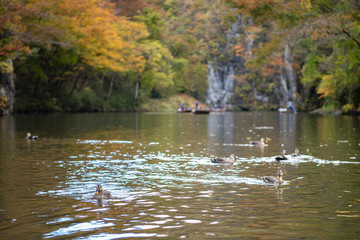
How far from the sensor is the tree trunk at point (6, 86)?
5576 cm

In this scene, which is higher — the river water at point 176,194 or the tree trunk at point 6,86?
the tree trunk at point 6,86

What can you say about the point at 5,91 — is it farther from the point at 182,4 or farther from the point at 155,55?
the point at 182,4

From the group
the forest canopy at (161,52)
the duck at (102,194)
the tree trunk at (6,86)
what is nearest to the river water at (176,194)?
the duck at (102,194)

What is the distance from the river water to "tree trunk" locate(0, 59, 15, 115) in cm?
3184

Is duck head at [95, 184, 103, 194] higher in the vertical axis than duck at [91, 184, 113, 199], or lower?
higher

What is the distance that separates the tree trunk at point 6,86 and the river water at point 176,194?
31.8m

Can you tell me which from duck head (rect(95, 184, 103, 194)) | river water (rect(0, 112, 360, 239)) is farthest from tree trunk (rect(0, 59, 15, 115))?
duck head (rect(95, 184, 103, 194))

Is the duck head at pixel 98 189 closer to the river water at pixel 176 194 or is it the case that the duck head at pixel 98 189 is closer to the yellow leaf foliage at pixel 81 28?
the river water at pixel 176 194

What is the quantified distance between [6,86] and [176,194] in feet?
157

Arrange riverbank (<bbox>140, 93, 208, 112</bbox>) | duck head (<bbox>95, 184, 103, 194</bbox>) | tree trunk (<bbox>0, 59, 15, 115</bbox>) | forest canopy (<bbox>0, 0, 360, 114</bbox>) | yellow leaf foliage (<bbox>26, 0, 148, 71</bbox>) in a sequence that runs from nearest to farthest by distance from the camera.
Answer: duck head (<bbox>95, 184, 103, 194</bbox>), forest canopy (<bbox>0, 0, 360, 114</bbox>), tree trunk (<bbox>0, 59, 15, 115</bbox>), yellow leaf foliage (<bbox>26, 0, 148, 71</bbox>), riverbank (<bbox>140, 93, 208, 112</bbox>)

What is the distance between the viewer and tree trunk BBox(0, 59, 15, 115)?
55756 mm

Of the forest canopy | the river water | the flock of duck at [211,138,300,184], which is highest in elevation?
the forest canopy

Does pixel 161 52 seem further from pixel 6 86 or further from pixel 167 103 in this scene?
pixel 6 86

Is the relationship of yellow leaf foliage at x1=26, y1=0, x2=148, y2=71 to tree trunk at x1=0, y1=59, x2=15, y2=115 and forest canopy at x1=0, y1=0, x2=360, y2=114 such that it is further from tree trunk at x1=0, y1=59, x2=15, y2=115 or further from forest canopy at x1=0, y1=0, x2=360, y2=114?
tree trunk at x1=0, y1=59, x2=15, y2=115
